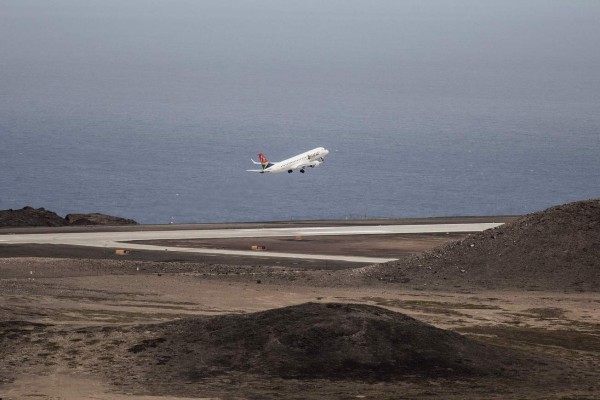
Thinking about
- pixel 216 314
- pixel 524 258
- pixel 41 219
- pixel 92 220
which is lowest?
pixel 216 314

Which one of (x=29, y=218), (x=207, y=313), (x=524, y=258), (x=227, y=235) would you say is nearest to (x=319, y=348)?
(x=207, y=313)

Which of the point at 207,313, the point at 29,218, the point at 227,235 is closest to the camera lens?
the point at 207,313

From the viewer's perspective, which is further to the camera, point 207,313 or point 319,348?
point 207,313

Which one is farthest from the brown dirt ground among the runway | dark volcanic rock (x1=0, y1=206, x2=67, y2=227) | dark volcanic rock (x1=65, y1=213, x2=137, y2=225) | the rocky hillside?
dark volcanic rock (x1=65, y1=213, x2=137, y2=225)

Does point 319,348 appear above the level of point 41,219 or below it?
below

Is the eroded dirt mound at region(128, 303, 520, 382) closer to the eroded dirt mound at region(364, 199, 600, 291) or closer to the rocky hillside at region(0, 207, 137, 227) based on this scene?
the eroded dirt mound at region(364, 199, 600, 291)

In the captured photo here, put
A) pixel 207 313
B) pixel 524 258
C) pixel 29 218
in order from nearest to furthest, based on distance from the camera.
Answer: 1. pixel 207 313
2. pixel 524 258
3. pixel 29 218

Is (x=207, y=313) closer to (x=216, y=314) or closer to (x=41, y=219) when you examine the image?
(x=216, y=314)
